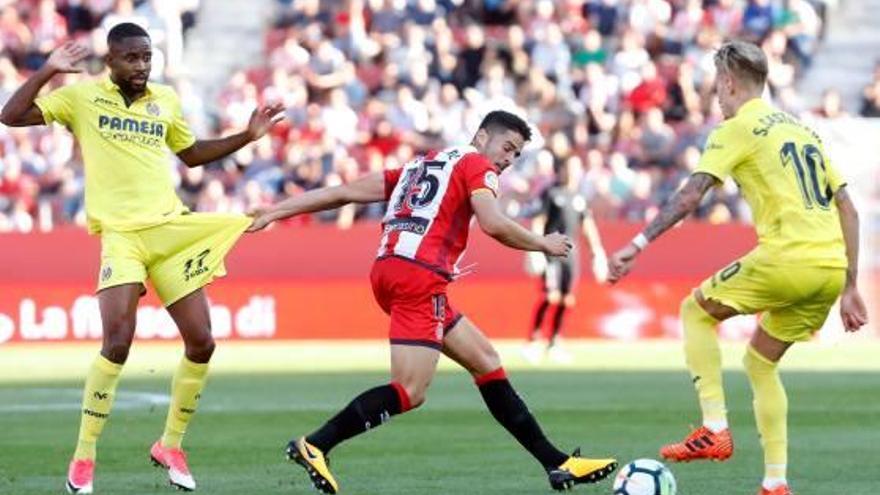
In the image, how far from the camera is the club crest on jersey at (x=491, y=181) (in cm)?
1119

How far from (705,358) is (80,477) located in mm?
3281

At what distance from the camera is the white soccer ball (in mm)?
10711

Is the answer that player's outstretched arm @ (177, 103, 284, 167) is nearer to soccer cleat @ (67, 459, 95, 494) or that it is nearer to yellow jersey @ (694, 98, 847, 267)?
soccer cleat @ (67, 459, 95, 494)

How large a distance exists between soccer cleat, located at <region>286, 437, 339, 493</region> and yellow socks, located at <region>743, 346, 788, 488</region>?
7.01 feet

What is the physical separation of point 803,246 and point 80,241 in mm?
18848

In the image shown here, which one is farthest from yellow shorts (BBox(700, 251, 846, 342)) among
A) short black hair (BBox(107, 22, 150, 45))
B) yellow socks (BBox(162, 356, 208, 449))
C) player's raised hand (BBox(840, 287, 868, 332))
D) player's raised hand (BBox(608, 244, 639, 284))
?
short black hair (BBox(107, 22, 150, 45))

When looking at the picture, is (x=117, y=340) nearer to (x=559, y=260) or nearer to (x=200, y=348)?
(x=200, y=348)

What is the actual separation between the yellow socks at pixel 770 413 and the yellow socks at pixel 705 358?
30 cm

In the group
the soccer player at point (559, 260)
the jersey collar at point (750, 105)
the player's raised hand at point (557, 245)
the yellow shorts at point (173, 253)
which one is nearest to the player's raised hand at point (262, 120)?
the yellow shorts at point (173, 253)

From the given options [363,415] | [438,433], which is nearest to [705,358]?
[363,415]

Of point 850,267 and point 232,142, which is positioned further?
point 232,142

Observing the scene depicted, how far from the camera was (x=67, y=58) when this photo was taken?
37.8ft

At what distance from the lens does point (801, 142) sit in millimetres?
10961

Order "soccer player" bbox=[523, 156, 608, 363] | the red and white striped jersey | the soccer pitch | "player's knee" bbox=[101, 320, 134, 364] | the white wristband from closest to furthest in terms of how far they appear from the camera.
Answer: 1. the white wristband
2. the red and white striped jersey
3. "player's knee" bbox=[101, 320, 134, 364]
4. the soccer pitch
5. "soccer player" bbox=[523, 156, 608, 363]
